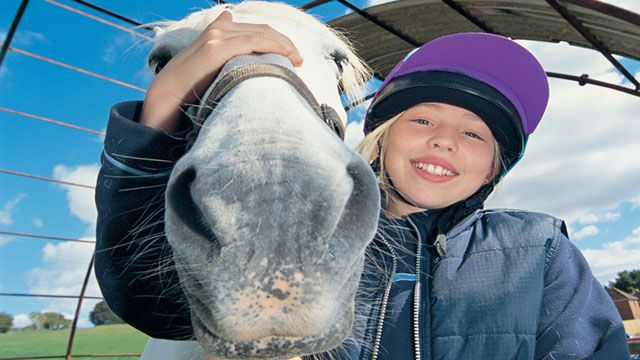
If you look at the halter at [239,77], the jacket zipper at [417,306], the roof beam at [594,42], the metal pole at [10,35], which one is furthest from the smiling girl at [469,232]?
the metal pole at [10,35]

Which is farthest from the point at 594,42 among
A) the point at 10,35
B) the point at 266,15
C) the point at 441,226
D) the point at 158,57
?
the point at 10,35

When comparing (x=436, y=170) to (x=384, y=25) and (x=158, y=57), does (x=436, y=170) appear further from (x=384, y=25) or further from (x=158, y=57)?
(x=384, y=25)

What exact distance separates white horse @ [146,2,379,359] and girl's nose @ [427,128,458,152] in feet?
3.28

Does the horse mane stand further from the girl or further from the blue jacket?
the blue jacket

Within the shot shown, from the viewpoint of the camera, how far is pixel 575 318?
1.55 meters

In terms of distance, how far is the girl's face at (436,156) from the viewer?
6.04ft

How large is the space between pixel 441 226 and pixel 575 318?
51 cm

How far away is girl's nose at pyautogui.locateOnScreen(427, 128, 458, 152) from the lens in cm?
184

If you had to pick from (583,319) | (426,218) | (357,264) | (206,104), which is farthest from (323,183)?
(583,319)

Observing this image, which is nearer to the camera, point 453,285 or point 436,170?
point 453,285

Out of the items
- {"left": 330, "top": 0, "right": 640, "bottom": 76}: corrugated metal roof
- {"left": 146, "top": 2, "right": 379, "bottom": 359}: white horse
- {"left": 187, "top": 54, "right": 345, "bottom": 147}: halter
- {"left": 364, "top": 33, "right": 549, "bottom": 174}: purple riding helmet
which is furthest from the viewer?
{"left": 330, "top": 0, "right": 640, "bottom": 76}: corrugated metal roof

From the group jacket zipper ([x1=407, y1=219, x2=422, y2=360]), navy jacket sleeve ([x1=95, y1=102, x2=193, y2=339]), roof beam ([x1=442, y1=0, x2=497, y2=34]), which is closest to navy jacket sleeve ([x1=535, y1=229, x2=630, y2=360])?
jacket zipper ([x1=407, y1=219, x2=422, y2=360])

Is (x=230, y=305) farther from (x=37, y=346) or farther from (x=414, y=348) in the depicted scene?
(x=37, y=346)

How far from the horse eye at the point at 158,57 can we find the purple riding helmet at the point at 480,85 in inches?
33.4
